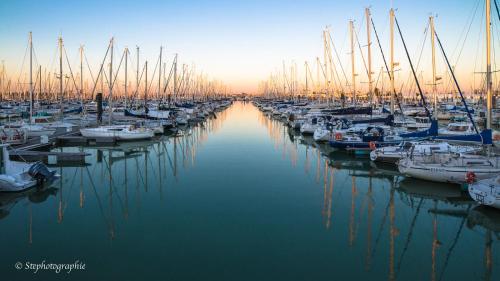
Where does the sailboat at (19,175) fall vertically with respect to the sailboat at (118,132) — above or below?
below

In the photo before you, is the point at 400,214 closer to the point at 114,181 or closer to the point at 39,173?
the point at 114,181

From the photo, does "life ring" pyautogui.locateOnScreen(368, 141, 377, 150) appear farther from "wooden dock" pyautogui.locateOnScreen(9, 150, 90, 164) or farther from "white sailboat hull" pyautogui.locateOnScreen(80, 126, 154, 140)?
"white sailboat hull" pyautogui.locateOnScreen(80, 126, 154, 140)

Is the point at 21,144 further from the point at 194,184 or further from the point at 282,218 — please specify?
the point at 282,218

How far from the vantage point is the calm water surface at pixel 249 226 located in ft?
32.1

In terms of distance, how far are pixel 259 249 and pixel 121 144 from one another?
24316 millimetres

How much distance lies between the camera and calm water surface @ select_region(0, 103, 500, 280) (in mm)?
9797

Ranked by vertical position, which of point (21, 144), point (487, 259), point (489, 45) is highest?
point (489, 45)

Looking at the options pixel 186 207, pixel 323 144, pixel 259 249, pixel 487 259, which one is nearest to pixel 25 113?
pixel 323 144

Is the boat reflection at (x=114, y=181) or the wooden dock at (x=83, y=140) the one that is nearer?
the boat reflection at (x=114, y=181)

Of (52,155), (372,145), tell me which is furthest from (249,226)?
(52,155)

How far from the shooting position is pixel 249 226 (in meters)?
12.9

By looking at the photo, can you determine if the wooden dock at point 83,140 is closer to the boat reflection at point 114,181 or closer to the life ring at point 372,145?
the boat reflection at point 114,181

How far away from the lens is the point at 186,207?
15219mm

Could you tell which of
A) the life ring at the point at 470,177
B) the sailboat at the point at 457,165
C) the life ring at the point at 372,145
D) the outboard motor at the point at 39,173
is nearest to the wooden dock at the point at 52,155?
the outboard motor at the point at 39,173
